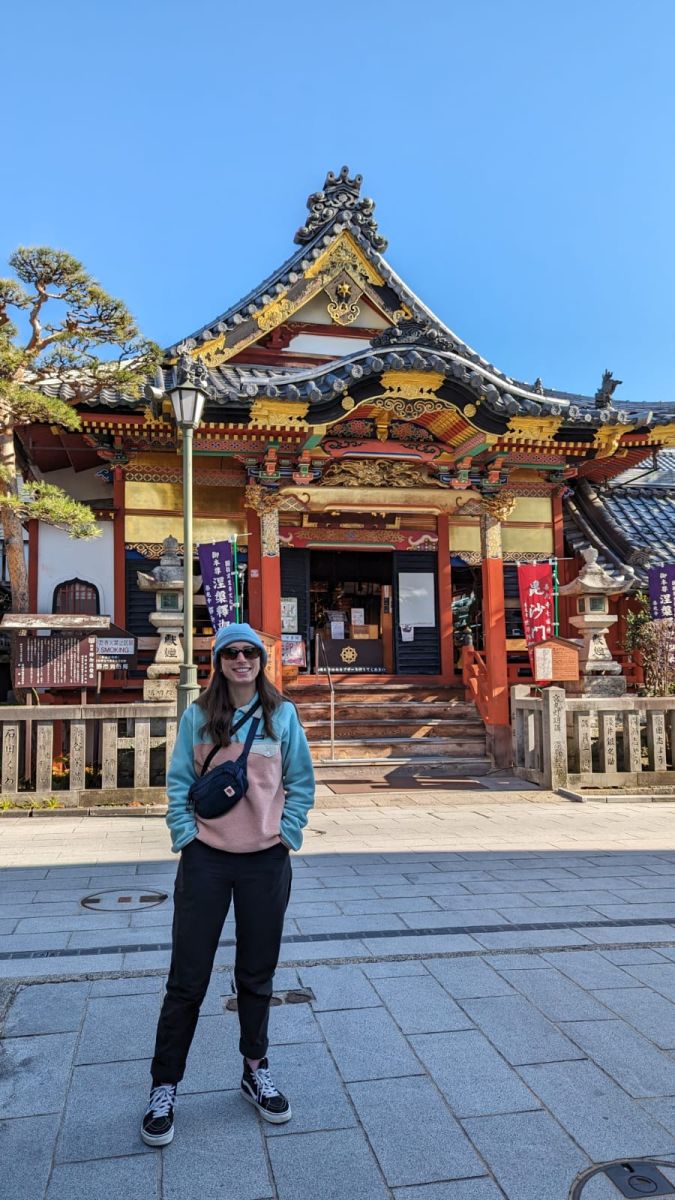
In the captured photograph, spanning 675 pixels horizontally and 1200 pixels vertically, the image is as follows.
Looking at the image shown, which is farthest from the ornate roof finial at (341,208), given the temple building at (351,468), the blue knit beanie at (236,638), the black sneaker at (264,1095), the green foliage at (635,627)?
the black sneaker at (264,1095)

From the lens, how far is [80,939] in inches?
202

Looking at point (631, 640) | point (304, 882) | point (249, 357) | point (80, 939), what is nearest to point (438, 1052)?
point (80, 939)

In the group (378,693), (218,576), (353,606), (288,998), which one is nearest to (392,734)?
(378,693)

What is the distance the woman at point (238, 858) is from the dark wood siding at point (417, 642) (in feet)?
39.8

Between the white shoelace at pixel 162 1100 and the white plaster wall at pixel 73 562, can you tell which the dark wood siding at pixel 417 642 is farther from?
the white shoelace at pixel 162 1100

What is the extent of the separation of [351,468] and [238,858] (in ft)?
39.0

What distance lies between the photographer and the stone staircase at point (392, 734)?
1246 centimetres

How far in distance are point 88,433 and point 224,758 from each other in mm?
11609

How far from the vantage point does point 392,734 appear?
13.4m

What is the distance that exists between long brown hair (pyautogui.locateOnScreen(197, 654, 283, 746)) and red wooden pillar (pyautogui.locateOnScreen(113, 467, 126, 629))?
36.9 feet

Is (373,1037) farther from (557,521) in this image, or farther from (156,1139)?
(557,521)

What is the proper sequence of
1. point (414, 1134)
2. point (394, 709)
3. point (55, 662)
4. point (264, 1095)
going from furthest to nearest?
1. point (394, 709)
2. point (55, 662)
3. point (264, 1095)
4. point (414, 1134)

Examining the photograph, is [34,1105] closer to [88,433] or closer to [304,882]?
[304,882]

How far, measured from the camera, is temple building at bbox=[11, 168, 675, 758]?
515 inches
